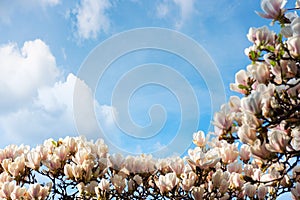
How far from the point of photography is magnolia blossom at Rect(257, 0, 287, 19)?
297 centimetres

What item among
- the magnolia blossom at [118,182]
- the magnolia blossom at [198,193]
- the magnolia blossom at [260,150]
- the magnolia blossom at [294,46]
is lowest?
the magnolia blossom at [260,150]

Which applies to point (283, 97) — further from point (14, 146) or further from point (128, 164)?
point (14, 146)

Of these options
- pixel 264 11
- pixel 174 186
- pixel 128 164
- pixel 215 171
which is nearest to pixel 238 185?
pixel 215 171

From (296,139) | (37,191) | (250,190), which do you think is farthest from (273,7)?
(37,191)

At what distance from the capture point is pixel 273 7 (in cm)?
298

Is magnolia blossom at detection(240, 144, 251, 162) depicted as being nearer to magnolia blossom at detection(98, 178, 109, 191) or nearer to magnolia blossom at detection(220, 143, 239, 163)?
magnolia blossom at detection(220, 143, 239, 163)

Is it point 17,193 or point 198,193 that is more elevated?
point 17,193

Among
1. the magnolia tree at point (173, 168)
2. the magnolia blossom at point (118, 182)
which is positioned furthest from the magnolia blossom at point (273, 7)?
the magnolia blossom at point (118, 182)

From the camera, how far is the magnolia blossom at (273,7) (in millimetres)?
2969

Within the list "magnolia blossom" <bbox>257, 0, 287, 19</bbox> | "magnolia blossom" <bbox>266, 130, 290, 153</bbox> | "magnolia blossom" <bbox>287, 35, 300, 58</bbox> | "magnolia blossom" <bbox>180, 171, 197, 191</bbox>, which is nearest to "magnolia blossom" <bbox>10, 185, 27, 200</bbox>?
"magnolia blossom" <bbox>180, 171, 197, 191</bbox>

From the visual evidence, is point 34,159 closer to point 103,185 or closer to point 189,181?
point 103,185

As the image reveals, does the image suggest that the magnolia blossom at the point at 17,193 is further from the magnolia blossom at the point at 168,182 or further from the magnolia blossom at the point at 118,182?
the magnolia blossom at the point at 168,182

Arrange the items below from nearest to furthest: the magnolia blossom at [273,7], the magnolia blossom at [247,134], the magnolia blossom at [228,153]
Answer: the magnolia blossom at [247,134] < the magnolia blossom at [273,7] < the magnolia blossom at [228,153]

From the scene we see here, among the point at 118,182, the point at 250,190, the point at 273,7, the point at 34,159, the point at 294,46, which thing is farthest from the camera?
the point at 34,159
